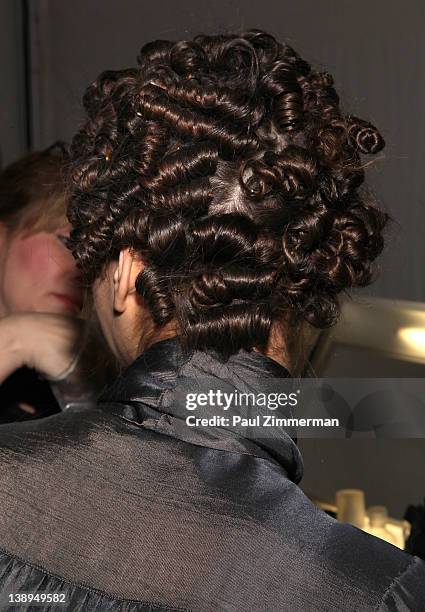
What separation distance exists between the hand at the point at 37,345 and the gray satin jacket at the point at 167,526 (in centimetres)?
69

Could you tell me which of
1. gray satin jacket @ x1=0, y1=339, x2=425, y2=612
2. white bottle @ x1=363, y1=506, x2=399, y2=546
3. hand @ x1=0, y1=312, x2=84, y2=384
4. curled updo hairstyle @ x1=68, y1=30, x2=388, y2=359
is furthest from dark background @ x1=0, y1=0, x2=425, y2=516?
hand @ x1=0, y1=312, x2=84, y2=384

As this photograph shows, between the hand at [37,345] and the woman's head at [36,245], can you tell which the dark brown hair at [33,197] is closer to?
the woman's head at [36,245]

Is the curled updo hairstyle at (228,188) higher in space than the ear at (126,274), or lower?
higher

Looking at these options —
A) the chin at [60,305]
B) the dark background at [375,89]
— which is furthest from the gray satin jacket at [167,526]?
the chin at [60,305]

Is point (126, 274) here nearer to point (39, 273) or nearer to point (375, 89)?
point (375, 89)

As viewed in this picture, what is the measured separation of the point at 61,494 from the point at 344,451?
0.58 metres

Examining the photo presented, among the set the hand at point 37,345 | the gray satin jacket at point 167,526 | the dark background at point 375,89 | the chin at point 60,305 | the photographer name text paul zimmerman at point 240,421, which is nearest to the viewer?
the gray satin jacket at point 167,526

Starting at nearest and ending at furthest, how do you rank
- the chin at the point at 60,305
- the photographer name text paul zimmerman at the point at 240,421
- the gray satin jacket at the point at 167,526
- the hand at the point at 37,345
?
the gray satin jacket at the point at 167,526, the photographer name text paul zimmerman at the point at 240,421, the hand at the point at 37,345, the chin at the point at 60,305

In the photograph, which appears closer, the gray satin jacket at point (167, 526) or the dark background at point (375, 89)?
the gray satin jacket at point (167, 526)

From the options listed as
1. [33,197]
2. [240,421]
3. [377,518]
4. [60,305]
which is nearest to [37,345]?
[60,305]

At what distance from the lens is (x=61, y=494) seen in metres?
0.73

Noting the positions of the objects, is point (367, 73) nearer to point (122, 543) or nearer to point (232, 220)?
point (232, 220)

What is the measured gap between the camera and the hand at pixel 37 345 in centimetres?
145

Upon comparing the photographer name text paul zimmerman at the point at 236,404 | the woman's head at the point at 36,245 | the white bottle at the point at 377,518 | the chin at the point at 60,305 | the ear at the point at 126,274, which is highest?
the ear at the point at 126,274
